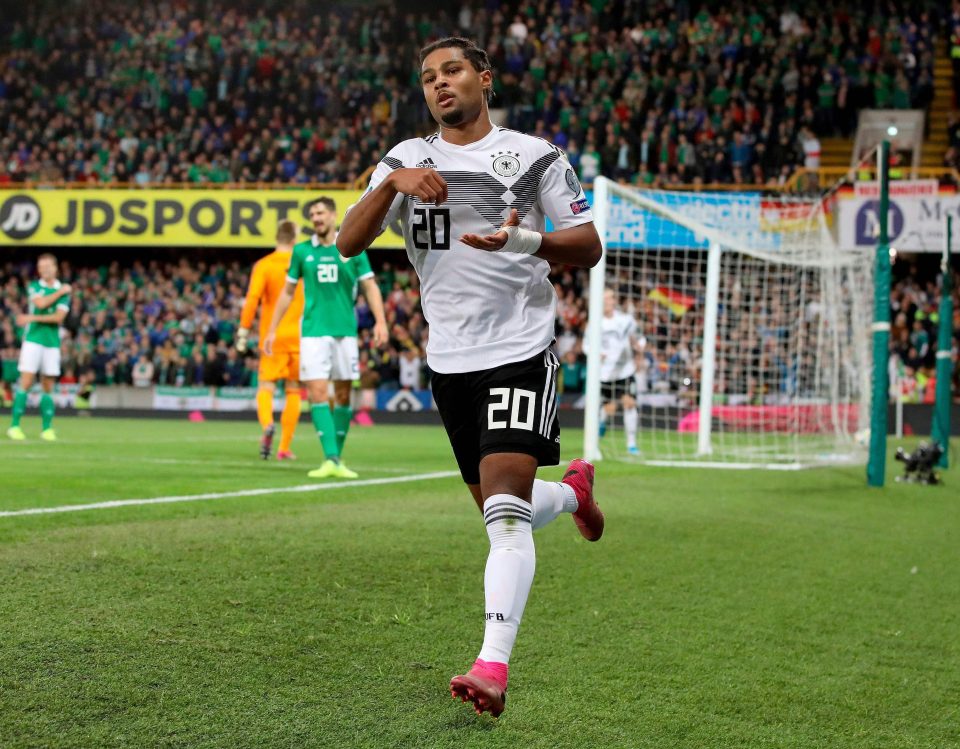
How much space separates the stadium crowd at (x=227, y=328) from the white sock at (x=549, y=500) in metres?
14.7

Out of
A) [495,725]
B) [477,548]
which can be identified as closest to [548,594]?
[477,548]

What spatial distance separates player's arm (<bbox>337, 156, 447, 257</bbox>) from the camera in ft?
10.6

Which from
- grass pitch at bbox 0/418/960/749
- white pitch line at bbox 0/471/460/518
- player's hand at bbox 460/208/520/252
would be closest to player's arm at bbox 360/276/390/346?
white pitch line at bbox 0/471/460/518

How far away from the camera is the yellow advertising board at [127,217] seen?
28.6 metres

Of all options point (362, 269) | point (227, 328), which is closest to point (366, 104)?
point (227, 328)

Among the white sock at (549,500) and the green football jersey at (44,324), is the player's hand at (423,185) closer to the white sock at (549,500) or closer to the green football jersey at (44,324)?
the white sock at (549,500)

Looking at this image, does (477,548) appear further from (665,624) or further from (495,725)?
(495,725)

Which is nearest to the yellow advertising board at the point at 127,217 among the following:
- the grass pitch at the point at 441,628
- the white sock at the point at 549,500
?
the grass pitch at the point at 441,628

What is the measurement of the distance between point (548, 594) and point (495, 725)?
1.68 m

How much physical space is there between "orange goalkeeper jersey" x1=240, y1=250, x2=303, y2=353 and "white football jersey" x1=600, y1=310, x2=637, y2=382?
167 inches

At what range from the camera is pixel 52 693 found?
2936 millimetres

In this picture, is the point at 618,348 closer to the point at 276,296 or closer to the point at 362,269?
the point at 276,296

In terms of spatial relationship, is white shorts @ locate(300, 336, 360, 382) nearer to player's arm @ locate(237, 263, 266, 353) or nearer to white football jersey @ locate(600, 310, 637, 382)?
player's arm @ locate(237, 263, 266, 353)

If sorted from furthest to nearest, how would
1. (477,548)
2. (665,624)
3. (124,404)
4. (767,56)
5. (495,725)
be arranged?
(767,56), (124,404), (477,548), (665,624), (495,725)
